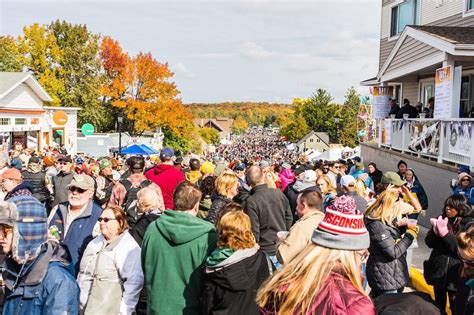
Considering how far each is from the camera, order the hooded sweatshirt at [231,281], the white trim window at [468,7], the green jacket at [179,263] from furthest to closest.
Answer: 1. the white trim window at [468,7]
2. the green jacket at [179,263]
3. the hooded sweatshirt at [231,281]

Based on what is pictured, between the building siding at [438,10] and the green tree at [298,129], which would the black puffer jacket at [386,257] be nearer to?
the building siding at [438,10]

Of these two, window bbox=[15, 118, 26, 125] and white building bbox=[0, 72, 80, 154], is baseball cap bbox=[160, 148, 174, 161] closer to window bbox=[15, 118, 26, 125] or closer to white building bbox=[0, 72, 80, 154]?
white building bbox=[0, 72, 80, 154]

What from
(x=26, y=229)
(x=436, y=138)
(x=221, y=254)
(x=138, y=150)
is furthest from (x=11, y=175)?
(x=138, y=150)

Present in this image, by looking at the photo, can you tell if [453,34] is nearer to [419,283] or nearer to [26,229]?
[419,283]

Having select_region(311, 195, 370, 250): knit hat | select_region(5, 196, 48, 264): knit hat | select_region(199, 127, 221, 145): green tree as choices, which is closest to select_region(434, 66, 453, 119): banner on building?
select_region(311, 195, 370, 250): knit hat

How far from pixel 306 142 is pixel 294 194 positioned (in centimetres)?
8779

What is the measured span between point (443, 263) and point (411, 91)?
1937 centimetres

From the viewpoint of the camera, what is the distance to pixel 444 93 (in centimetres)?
1380

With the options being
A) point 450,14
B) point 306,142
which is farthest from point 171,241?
point 306,142

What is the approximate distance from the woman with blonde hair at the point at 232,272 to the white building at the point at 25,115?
2709 centimetres

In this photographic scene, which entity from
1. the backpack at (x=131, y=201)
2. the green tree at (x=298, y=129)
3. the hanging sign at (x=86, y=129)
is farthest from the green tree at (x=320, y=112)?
the backpack at (x=131, y=201)

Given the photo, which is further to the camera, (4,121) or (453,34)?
(4,121)

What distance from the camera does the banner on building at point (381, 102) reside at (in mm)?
23094

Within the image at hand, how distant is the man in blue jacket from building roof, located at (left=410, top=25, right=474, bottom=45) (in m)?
12.6
